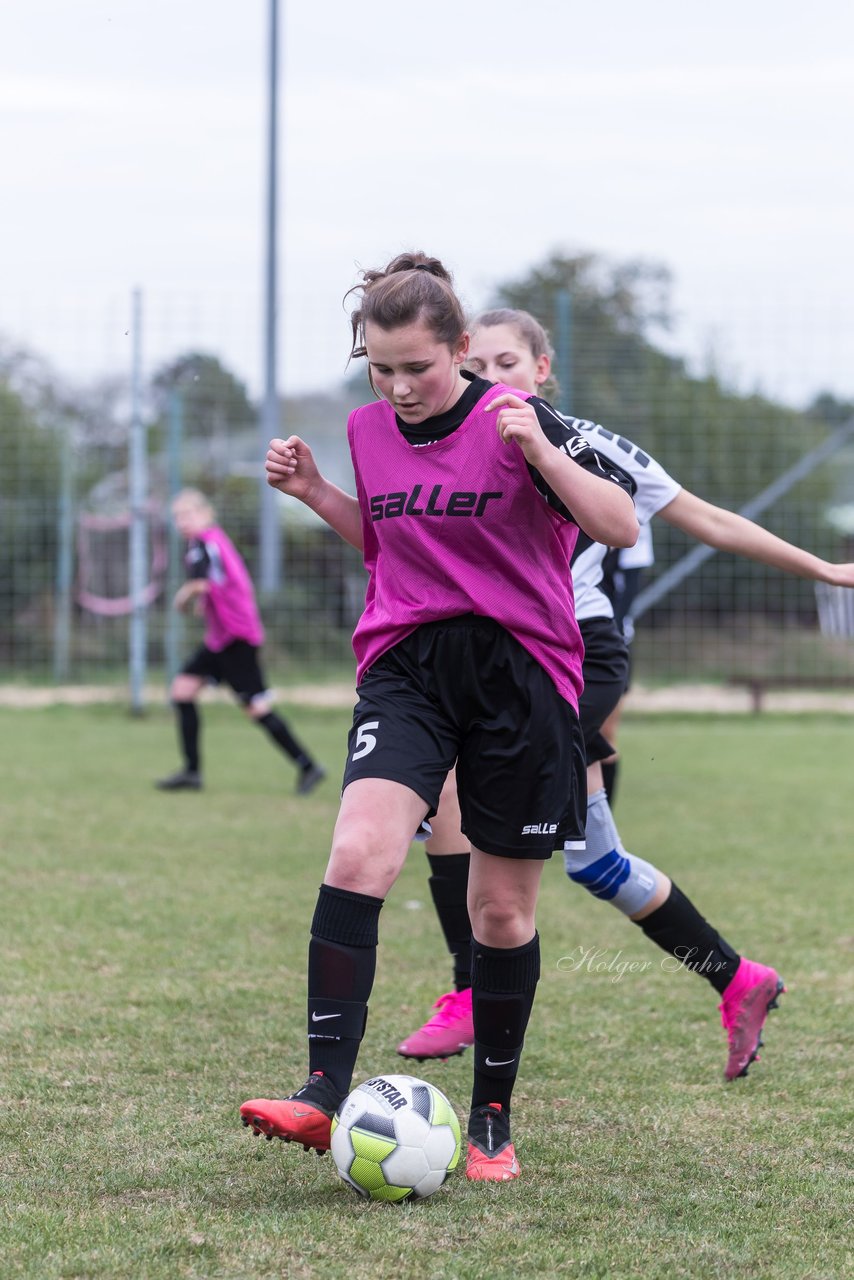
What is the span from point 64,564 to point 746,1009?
11.6m

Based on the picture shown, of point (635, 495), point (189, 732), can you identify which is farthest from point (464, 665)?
point (189, 732)

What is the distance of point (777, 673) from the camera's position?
13.6 metres

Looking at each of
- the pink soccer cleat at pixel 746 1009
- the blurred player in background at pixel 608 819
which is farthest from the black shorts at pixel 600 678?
the pink soccer cleat at pixel 746 1009

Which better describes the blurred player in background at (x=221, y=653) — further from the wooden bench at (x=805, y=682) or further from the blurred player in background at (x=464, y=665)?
the wooden bench at (x=805, y=682)

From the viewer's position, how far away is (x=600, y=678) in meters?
3.89

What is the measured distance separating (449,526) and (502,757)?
17.8 inches

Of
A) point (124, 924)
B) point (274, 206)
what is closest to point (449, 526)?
point (124, 924)

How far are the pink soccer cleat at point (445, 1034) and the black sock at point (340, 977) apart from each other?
90 cm

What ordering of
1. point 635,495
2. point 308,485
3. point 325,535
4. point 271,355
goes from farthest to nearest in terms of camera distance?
point 325,535 → point 271,355 → point 635,495 → point 308,485

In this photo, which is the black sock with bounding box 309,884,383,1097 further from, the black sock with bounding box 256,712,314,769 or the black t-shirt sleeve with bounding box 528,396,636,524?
the black sock with bounding box 256,712,314,769

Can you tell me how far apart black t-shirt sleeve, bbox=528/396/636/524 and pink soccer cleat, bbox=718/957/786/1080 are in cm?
142

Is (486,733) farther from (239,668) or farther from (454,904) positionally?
(239,668)

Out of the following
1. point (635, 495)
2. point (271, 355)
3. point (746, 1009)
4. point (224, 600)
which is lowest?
point (746, 1009)

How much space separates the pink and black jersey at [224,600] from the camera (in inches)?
342
